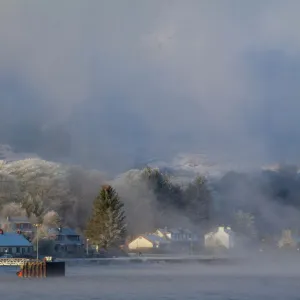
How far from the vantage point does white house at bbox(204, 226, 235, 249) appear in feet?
610

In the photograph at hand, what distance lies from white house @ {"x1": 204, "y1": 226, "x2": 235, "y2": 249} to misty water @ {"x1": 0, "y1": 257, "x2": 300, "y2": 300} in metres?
67.5

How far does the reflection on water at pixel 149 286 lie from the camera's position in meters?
76.8

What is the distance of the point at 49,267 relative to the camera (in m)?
109

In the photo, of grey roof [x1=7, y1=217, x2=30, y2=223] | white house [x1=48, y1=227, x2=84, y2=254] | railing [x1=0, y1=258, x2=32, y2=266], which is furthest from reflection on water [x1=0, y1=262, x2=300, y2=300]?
grey roof [x1=7, y1=217, x2=30, y2=223]

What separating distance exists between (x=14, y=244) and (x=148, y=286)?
2429 inches

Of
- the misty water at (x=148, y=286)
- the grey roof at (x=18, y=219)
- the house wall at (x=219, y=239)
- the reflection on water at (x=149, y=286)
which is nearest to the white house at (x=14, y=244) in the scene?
the grey roof at (x=18, y=219)

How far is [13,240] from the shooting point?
146 metres

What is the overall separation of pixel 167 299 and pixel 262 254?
A: 11897cm

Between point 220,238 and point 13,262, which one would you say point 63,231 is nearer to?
point 220,238

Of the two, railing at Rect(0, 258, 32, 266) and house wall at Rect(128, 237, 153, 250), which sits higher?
house wall at Rect(128, 237, 153, 250)

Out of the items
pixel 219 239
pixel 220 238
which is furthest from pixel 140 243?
pixel 220 238

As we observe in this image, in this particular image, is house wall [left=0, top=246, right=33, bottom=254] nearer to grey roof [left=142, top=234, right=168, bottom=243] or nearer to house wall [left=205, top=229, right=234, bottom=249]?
grey roof [left=142, top=234, right=168, bottom=243]

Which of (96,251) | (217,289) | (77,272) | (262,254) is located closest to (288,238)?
(262,254)

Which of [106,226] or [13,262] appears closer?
[13,262]
